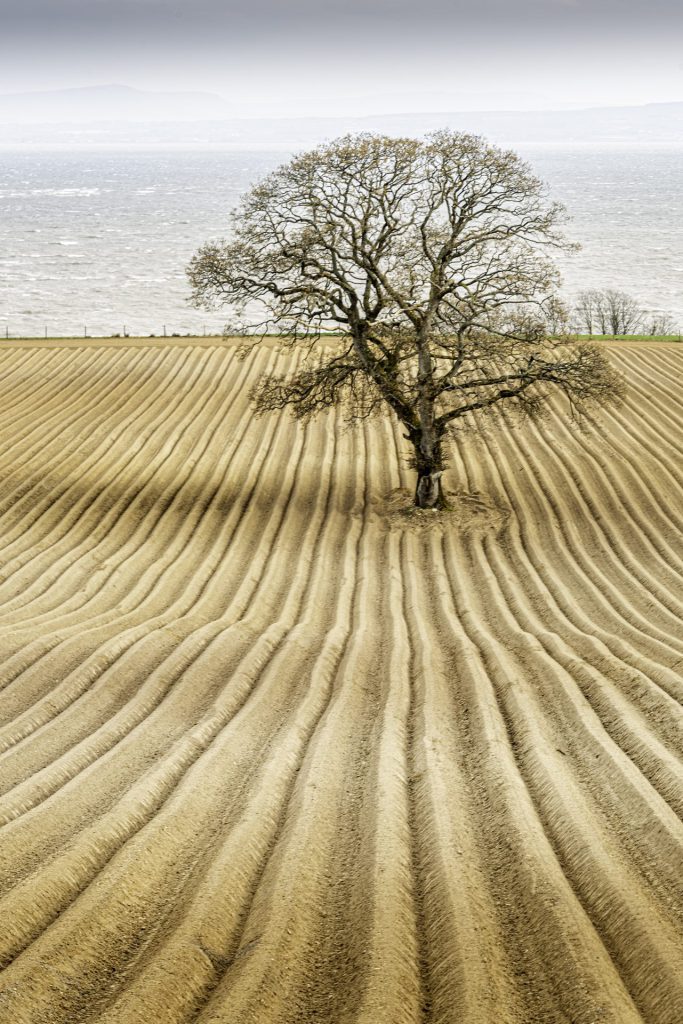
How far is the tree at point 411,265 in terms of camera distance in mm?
18938

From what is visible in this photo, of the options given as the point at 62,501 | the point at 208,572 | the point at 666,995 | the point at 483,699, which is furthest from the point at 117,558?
the point at 666,995

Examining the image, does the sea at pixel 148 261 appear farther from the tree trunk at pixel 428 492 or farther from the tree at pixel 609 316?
the tree trunk at pixel 428 492

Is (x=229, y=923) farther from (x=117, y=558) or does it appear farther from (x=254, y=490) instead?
(x=254, y=490)

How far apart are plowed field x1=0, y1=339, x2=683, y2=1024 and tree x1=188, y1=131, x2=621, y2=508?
116 inches

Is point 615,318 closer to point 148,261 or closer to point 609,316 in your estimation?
point 609,316

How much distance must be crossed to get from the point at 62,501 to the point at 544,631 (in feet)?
40.1

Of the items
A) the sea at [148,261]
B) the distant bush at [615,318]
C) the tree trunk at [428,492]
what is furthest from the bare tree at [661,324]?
the tree trunk at [428,492]

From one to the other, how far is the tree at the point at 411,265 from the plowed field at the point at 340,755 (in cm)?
295

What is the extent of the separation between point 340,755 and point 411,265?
45.2ft

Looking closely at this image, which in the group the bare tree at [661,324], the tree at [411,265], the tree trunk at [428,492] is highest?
the tree at [411,265]

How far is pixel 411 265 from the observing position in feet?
65.6

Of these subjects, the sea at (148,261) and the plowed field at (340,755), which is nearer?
the plowed field at (340,755)

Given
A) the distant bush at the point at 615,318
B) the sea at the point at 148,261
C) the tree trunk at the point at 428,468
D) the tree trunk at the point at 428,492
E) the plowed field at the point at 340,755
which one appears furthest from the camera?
the sea at the point at 148,261

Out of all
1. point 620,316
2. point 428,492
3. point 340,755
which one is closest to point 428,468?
point 428,492
